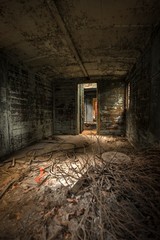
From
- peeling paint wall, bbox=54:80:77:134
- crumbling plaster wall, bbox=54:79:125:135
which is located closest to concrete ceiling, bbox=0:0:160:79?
crumbling plaster wall, bbox=54:79:125:135

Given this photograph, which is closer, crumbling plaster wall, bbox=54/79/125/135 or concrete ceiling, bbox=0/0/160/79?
concrete ceiling, bbox=0/0/160/79

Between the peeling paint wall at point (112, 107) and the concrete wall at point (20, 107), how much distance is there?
288 cm

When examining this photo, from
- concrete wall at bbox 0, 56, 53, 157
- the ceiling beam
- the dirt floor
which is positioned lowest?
the dirt floor

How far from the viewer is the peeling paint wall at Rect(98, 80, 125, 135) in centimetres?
630

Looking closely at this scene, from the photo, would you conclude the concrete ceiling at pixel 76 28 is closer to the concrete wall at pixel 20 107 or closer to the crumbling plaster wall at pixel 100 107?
the concrete wall at pixel 20 107

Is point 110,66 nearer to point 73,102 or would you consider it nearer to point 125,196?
point 73,102

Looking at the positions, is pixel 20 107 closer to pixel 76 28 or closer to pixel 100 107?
pixel 76 28

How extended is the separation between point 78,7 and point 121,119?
5.19 m

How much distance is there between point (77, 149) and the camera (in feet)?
13.4

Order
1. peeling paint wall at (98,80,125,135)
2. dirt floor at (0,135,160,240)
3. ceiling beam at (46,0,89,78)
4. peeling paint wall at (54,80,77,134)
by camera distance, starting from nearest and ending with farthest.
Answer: dirt floor at (0,135,160,240) < ceiling beam at (46,0,89,78) < peeling paint wall at (98,80,125,135) < peeling paint wall at (54,80,77,134)

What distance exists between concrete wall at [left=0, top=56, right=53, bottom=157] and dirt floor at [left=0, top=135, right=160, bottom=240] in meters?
1.47

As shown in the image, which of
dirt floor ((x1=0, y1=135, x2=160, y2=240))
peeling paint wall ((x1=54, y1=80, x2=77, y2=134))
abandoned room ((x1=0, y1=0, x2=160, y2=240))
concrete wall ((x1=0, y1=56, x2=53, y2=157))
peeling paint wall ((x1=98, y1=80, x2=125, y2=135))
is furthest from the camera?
peeling paint wall ((x1=54, y1=80, x2=77, y2=134))

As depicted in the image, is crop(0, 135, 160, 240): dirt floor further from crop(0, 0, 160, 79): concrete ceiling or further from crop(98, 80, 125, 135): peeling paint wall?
crop(98, 80, 125, 135): peeling paint wall

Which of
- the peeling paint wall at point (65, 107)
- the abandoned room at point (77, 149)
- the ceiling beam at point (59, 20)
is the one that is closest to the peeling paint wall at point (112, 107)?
the peeling paint wall at point (65, 107)
